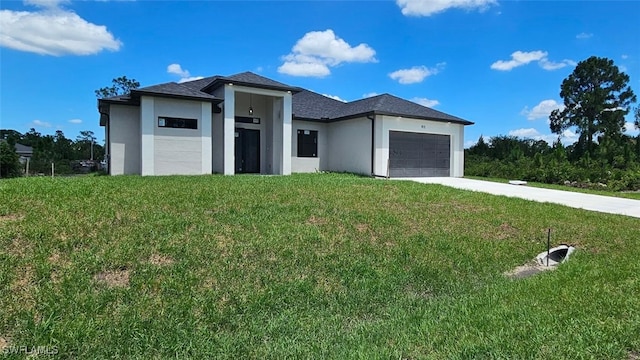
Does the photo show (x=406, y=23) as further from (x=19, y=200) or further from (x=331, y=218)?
(x=19, y=200)

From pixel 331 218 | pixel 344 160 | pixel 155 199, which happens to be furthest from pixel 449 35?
pixel 155 199

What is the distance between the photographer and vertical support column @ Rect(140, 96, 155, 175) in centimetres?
1375

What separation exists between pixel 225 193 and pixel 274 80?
1033cm

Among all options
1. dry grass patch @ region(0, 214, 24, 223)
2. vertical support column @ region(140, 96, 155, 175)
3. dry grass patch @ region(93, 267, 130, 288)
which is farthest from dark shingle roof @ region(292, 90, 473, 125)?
dry grass patch @ region(93, 267, 130, 288)

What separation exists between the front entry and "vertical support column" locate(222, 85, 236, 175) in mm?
2339

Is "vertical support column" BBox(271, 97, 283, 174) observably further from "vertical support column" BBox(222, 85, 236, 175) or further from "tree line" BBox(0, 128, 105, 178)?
"tree line" BBox(0, 128, 105, 178)

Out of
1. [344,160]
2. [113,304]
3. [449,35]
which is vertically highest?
[449,35]

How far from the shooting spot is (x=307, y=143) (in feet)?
62.3

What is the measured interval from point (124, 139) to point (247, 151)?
18.1 feet

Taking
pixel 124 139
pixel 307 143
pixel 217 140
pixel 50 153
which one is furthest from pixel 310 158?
pixel 50 153

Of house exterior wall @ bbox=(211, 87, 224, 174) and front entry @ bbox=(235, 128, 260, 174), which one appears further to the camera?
front entry @ bbox=(235, 128, 260, 174)

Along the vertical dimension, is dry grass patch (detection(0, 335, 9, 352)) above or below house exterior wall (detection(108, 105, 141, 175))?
below

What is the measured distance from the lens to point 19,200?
565 cm

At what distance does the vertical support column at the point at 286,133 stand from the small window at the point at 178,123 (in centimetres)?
383
